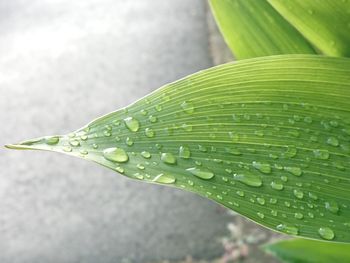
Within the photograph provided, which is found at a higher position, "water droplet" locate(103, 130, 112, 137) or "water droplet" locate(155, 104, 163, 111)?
"water droplet" locate(155, 104, 163, 111)

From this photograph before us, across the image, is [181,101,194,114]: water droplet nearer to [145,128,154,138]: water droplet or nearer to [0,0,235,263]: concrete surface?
[145,128,154,138]: water droplet

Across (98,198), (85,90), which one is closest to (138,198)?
(98,198)

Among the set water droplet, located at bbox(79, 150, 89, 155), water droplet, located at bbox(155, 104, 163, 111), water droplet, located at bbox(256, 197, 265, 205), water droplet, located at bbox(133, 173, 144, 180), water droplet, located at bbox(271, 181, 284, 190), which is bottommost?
water droplet, located at bbox(256, 197, 265, 205)

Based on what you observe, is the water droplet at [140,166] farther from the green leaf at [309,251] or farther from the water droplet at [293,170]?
the green leaf at [309,251]

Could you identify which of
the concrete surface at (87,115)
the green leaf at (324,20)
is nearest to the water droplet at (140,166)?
the green leaf at (324,20)

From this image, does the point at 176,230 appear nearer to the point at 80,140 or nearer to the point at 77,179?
the point at 77,179

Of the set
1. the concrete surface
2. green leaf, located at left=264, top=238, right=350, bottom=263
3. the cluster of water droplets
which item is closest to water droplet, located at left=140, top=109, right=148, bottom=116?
the cluster of water droplets
